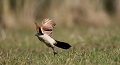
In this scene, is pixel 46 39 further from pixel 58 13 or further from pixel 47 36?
pixel 58 13

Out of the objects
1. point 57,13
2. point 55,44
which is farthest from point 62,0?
point 55,44

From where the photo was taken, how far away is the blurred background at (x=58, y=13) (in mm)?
14094

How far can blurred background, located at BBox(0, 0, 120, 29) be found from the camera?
1409 cm

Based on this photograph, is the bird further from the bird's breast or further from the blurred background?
the blurred background

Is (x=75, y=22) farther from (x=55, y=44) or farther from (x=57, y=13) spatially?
(x=55, y=44)

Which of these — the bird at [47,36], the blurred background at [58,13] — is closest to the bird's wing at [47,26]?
the bird at [47,36]

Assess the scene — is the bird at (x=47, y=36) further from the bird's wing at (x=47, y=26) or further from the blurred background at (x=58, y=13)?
the blurred background at (x=58, y=13)

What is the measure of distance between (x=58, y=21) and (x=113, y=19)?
139 inches

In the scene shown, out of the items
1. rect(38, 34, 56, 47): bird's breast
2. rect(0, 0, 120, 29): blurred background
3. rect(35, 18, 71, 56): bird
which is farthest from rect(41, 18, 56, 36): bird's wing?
A: rect(0, 0, 120, 29): blurred background

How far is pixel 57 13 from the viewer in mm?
15117

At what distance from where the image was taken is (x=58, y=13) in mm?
15047

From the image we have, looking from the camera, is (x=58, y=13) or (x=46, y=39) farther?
(x=58, y=13)

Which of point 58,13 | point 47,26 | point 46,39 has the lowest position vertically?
point 58,13

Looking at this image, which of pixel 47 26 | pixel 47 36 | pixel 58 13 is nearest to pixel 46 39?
pixel 47 36
